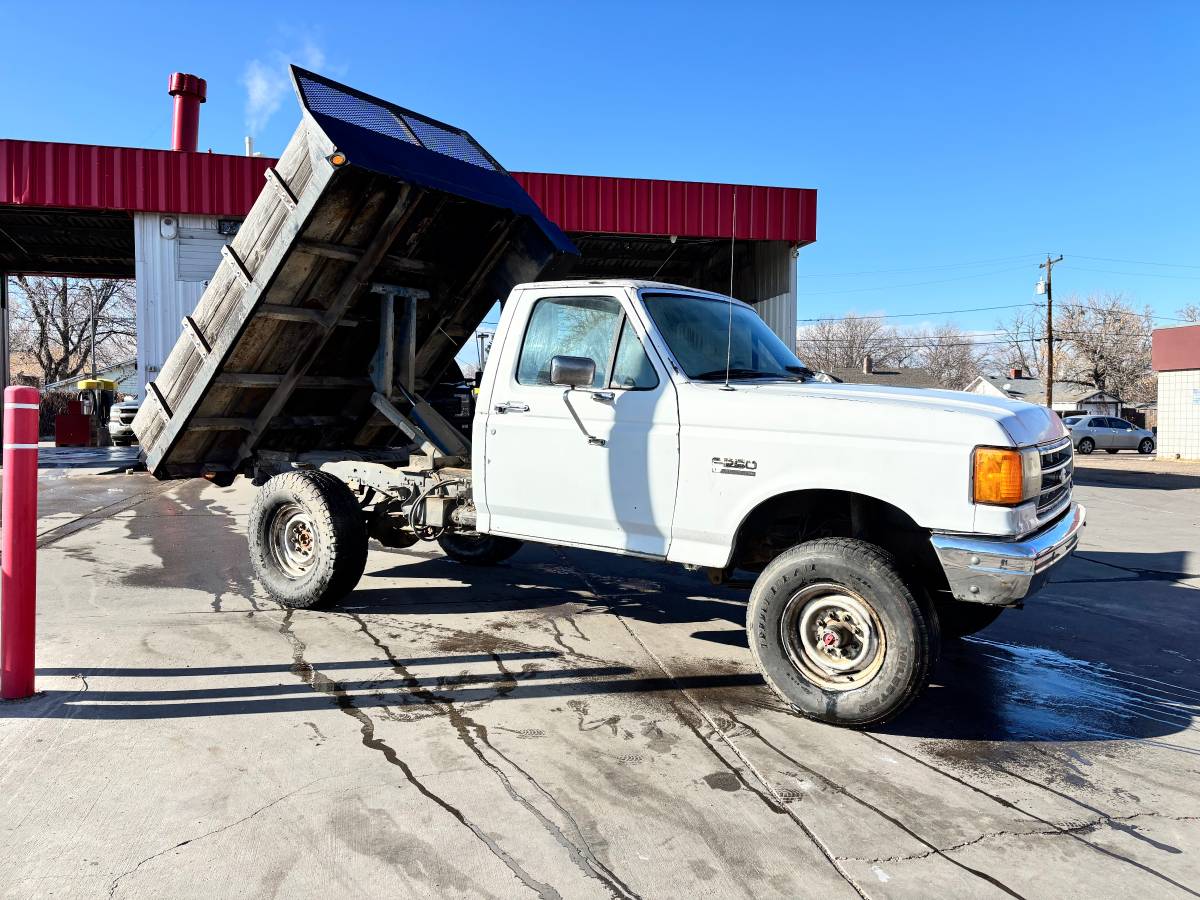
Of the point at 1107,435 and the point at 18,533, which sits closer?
the point at 18,533

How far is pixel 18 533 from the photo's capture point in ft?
13.0

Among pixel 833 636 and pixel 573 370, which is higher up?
pixel 573 370

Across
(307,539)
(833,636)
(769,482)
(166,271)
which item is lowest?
Result: (833,636)

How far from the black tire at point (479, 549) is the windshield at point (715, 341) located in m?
3.15

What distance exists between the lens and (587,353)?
4.85 meters

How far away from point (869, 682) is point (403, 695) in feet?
7.59

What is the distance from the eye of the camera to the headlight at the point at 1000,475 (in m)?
3.62

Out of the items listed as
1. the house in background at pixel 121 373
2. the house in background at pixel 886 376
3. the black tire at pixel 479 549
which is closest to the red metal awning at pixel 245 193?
the black tire at pixel 479 549

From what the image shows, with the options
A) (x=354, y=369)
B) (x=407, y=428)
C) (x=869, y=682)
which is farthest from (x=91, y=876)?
(x=354, y=369)

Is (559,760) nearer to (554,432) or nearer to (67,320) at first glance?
(554,432)

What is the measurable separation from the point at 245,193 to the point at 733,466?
1602 cm

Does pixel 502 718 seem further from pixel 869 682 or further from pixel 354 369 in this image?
pixel 354 369

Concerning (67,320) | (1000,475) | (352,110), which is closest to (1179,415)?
(1000,475)

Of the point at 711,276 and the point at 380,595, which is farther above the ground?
the point at 711,276
